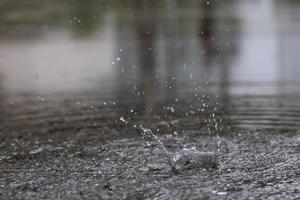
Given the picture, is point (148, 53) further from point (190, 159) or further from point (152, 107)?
point (190, 159)

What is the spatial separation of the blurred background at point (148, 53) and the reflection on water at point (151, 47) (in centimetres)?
2

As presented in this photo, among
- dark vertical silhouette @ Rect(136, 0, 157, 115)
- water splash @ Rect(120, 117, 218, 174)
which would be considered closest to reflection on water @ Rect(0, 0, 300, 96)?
dark vertical silhouette @ Rect(136, 0, 157, 115)

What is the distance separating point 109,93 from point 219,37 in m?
4.63

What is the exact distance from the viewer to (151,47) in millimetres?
11906

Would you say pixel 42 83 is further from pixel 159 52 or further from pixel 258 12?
pixel 258 12

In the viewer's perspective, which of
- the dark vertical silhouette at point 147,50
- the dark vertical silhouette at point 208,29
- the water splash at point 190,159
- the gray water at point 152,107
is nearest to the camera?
the gray water at point 152,107

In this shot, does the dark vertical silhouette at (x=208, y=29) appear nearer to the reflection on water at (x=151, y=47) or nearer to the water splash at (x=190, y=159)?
the reflection on water at (x=151, y=47)

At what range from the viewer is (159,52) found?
1152cm

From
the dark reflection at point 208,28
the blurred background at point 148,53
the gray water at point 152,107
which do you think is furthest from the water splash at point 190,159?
the dark reflection at point 208,28

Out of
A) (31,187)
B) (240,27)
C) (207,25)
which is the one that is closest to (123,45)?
(207,25)

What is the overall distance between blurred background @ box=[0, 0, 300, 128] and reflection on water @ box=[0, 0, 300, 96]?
0.7 inches

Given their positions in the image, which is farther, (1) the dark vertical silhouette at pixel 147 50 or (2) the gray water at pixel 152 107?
(1) the dark vertical silhouette at pixel 147 50

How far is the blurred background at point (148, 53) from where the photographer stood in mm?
8625

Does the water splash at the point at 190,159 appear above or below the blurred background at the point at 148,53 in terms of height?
below
